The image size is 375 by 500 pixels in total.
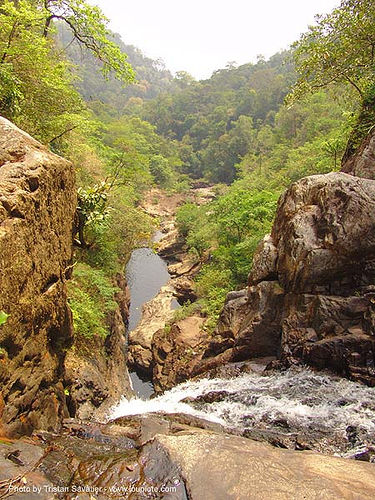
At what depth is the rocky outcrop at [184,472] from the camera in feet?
10.7

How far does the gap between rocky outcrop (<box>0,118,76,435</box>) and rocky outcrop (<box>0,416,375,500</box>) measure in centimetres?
80

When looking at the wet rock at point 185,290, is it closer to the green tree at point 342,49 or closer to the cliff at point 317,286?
the cliff at point 317,286

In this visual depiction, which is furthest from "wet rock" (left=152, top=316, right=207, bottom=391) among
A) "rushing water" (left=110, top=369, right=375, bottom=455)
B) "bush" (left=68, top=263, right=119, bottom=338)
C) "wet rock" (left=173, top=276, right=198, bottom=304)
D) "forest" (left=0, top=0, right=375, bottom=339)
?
"wet rock" (left=173, top=276, right=198, bottom=304)

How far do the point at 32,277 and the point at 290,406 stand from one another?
576 cm

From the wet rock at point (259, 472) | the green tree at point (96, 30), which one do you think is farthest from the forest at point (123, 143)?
the wet rock at point (259, 472)

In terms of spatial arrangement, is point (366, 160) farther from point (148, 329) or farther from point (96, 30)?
point (148, 329)

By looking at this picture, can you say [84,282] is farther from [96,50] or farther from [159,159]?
[159,159]

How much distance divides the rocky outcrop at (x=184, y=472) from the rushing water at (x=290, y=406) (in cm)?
234

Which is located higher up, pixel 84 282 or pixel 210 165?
pixel 210 165

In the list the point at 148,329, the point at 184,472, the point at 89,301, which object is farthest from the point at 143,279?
the point at 184,472

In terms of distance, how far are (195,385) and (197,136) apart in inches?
2535

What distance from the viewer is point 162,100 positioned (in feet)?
260

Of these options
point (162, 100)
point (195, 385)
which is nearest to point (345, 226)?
point (195, 385)

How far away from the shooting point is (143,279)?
25.2m
